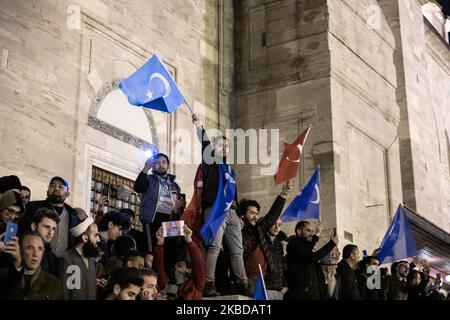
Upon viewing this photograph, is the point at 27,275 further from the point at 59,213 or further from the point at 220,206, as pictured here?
the point at 220,206

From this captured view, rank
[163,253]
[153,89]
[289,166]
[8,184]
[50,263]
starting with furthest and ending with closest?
1. [289,166]
2. [153,89]
3. [163,253]
4. [8,184]
5. [50,263]

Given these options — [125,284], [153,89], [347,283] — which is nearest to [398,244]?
[347,283]

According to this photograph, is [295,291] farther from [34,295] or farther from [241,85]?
[241,85]

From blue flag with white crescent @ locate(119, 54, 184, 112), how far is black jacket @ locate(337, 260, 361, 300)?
2849mm

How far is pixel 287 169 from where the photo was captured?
10078mm

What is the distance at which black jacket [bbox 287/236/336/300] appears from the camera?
27.8ft

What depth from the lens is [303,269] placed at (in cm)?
851

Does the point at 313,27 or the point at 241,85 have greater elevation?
the point at 313,27

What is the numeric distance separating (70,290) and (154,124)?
685 centimetres

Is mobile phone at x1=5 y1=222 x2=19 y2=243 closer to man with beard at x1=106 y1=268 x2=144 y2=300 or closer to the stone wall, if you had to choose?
man with beard at x1=106 y1=268 x2=144 y2=300

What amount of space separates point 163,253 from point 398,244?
16.0ft

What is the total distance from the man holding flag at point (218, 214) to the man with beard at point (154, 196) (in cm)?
87


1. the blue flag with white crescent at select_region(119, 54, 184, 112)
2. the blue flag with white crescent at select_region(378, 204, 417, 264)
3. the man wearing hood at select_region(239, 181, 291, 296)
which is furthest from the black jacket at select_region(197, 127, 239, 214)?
the blue flag with white crescent at select_region(378, 204, 417, 264)

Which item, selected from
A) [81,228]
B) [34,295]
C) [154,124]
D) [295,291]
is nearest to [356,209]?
[154,124]
